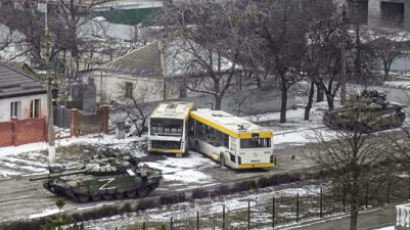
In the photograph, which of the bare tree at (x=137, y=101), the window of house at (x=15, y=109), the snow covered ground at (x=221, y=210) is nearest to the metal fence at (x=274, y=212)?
the snow covered ground at (x=221, y=210)

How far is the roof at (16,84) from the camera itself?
2101 inches

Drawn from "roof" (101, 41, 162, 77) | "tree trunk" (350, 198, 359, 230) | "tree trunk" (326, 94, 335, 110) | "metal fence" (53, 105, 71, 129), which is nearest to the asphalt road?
"tree trunk" (326, 94, 335, 110)

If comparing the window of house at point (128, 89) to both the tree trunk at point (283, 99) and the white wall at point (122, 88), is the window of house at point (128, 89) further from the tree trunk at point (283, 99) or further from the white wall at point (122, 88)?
the tree trunk at point (283, 99)

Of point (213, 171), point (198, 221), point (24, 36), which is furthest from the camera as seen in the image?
point (24, 36)

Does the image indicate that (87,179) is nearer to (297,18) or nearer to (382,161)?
(382,161)

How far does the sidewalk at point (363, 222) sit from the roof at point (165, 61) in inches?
726

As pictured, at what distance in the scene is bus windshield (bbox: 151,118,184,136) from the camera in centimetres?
5006

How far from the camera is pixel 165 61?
58.7 m

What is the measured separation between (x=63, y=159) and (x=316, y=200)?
13151 mm

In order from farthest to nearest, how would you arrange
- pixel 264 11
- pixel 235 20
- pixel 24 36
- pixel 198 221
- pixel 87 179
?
pixel 24 36 < pixel 264 11 < pixel 235 20 < pixel 87 179 < pixel 198 221

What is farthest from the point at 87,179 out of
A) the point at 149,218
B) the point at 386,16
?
the point at 386,16

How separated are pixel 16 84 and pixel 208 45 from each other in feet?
33.6

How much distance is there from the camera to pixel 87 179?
1640 inches

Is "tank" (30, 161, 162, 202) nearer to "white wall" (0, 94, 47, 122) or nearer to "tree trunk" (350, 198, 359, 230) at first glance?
"tree trunk" (350, 198, 359, 230)
